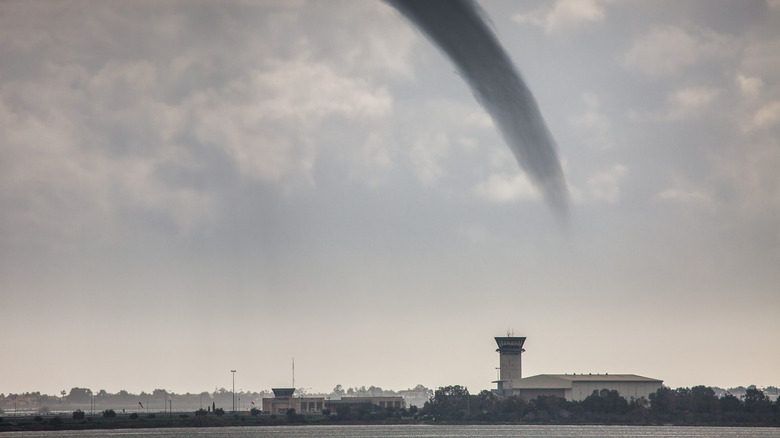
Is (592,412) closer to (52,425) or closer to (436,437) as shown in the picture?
(436,437)

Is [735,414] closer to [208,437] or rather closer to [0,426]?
[208,437]

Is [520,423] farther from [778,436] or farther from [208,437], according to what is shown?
[208,437]

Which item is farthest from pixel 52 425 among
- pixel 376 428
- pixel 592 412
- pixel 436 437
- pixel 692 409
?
pixel 692 409

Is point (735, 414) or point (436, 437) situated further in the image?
point (735, 414)

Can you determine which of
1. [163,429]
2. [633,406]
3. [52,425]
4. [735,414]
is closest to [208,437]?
[163,429]

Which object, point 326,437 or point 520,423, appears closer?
point 326,437

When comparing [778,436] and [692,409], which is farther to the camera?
[692,409]

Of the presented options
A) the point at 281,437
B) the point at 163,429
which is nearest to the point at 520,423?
the point at 281,437
